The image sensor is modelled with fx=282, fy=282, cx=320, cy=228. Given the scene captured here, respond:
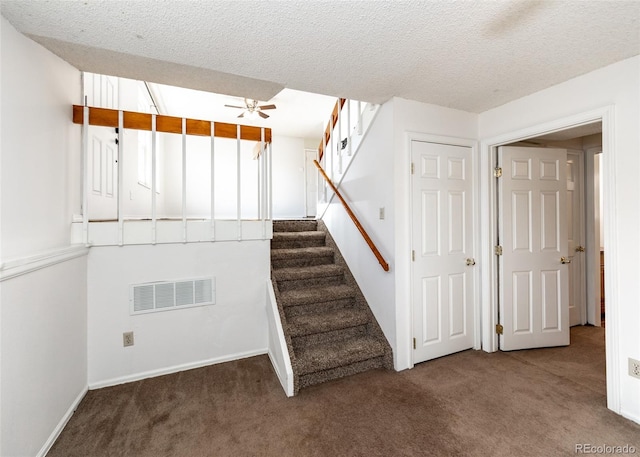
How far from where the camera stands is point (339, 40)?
1688mm

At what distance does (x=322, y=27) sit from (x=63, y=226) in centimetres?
217

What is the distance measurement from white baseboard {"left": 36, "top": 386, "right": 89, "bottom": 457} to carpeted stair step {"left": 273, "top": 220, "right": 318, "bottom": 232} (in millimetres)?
2470

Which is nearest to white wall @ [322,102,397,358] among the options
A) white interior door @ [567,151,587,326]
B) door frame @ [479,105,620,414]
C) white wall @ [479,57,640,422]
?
door frame @ [479,105,620,414]

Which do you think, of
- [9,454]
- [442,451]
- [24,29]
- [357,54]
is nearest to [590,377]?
[442,451]

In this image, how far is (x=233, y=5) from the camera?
4.59 ft

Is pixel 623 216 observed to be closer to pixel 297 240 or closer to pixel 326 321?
pixel 326 321

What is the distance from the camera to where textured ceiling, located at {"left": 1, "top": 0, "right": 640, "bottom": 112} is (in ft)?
4.70

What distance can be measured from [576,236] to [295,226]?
3.60 meters

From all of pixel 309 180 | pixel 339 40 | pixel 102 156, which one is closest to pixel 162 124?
pixel 102 156

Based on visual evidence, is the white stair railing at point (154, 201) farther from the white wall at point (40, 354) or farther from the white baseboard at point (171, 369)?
the white baseboard at point (171, 369)

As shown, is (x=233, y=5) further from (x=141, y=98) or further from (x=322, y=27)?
(x=141, y=98)

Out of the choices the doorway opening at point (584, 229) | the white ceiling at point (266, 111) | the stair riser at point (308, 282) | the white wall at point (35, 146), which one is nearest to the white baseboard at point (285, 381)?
the stair riser at point (308, 282)

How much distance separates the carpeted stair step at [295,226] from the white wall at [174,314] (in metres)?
1.07
